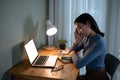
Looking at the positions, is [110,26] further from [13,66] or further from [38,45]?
[13,66]

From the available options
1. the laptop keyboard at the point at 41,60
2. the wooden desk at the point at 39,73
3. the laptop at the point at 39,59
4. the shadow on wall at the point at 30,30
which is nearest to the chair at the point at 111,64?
the wooden desk at the point at 39,73

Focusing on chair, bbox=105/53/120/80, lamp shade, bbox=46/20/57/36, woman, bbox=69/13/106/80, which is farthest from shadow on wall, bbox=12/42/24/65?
chair, bbox=105/53/120/80

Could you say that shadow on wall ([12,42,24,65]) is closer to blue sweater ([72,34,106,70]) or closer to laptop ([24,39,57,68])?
laptop ([24,39,57,68])

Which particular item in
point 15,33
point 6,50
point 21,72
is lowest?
point 21,72

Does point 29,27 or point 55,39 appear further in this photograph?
point 55,39

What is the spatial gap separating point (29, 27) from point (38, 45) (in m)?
0.44

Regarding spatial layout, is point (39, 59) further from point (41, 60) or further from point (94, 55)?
point (94, 55)

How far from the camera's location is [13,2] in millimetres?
1743

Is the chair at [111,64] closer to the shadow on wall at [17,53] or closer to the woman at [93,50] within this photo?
the woman at [93,50]

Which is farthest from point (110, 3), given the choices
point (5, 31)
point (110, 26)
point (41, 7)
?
point (5, 31)

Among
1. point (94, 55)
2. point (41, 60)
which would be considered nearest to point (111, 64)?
point (94, 55)

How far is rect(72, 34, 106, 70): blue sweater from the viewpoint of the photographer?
177 cm

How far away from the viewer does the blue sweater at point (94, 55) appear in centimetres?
177

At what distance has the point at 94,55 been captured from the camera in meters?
1.79
